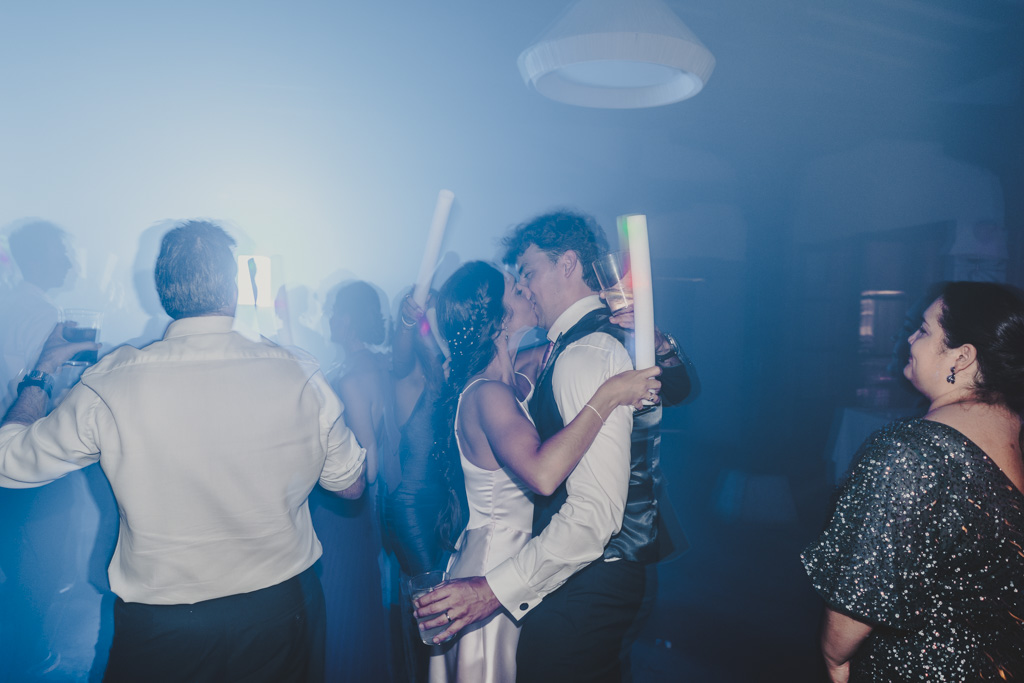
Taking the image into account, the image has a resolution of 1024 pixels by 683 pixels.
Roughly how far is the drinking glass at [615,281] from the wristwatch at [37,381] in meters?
1.30

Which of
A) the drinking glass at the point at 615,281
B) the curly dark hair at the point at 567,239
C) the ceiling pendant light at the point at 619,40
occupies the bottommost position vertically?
the drinking glass at the point at 615,281

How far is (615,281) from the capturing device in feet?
4.47

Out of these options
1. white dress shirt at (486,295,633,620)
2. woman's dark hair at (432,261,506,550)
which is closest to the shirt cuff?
white dress shirt at (486,295,633,620)

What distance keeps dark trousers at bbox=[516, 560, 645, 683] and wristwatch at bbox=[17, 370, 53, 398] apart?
3.87 ft

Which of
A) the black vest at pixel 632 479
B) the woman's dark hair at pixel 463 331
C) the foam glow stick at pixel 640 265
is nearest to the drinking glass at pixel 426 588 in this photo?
the black vest at pixel 632 479

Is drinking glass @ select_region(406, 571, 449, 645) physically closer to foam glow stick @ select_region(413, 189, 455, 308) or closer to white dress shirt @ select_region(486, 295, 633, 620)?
white dress shirt @ select_region(486, 295, 633, 620)

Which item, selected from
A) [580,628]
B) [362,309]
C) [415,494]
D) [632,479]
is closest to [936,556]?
[632,479]

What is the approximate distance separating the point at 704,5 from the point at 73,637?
4.05m

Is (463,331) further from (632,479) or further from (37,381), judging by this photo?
(37,381)

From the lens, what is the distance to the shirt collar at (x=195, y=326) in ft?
3.69

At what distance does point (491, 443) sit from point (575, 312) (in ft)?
1.41

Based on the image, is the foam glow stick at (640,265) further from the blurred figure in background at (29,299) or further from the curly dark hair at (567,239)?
the blurred figure in background at (29,299)

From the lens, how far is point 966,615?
963 millimetres

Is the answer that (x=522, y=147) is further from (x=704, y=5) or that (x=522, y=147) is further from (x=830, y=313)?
(x=830, y=313)
